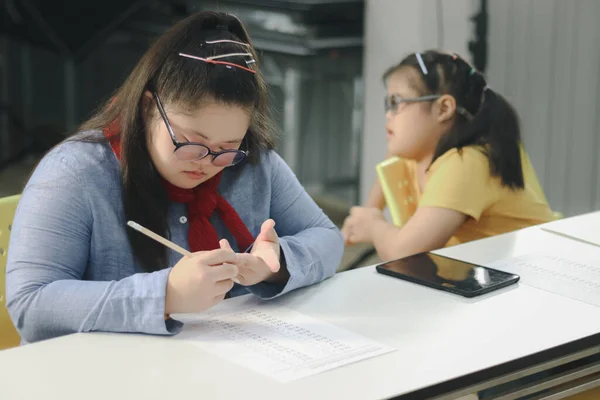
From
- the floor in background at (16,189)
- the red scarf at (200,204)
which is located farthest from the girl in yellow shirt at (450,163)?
the floor in background at (16,189)

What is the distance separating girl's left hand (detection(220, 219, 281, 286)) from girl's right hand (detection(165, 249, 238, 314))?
0.07m

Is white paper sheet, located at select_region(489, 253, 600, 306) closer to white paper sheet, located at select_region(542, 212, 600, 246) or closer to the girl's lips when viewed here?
white paper sheet, located at select_region(542, 212, 600, 246)

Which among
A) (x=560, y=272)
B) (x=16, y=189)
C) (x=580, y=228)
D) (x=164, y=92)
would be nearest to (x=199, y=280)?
(x=164, y=92)

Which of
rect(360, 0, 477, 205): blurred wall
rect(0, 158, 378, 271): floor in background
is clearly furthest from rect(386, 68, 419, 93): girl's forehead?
rect(0, 158, 378, 271): floor in background

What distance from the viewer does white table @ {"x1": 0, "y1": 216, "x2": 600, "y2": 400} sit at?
1.06 metres

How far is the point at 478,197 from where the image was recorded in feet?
7.05

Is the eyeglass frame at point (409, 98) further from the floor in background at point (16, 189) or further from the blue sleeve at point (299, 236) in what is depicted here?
the floor in background at point (16, 189)

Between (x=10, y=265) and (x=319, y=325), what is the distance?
51 centimetres

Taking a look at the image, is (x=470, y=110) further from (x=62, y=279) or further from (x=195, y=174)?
(x=62, y=279)

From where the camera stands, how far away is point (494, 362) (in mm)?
1169

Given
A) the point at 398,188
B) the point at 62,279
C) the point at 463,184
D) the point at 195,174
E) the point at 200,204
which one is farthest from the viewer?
the point at 398,188

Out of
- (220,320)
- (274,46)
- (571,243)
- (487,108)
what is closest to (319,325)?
(220,320)

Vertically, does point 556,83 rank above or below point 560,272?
above

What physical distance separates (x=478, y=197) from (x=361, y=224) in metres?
0.40
